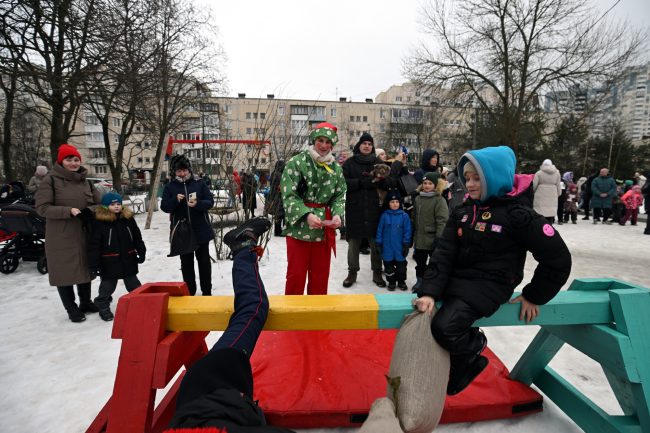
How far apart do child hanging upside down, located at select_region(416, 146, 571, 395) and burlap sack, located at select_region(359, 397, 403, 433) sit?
1.38 ft

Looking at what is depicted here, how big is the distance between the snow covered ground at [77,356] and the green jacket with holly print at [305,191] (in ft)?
4.54

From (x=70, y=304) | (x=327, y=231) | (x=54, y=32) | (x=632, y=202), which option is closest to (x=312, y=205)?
(x=327, y=231)

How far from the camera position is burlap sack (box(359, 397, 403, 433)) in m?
1.24

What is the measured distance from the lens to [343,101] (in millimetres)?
56500

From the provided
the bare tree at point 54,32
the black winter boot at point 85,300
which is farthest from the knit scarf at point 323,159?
the bare tree at point 54,32

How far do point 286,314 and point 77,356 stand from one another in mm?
2283

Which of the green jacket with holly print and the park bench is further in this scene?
the green jacket with holly print

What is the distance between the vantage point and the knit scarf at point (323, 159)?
111 inches

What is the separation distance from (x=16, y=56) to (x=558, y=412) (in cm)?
1023

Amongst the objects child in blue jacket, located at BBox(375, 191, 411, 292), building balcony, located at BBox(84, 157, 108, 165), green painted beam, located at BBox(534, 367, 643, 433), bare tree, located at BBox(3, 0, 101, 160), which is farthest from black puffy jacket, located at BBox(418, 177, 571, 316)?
building balcony, located at BBox(84, 157, 108, 165)

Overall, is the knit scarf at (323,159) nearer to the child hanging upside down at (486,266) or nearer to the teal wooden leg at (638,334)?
the child hanging upside down at (486,266)

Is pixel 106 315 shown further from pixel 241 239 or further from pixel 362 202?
pixel 362 202

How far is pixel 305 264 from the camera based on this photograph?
2.96 metres

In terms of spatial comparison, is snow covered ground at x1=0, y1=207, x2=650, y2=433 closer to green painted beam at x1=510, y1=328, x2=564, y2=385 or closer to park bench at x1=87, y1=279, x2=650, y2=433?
Result: green painted beam at x1=510, y1=328, x2=564, y2=385
